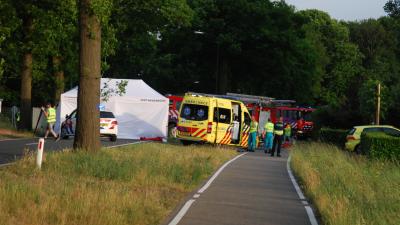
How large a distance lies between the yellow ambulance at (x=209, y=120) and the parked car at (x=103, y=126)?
338 cm

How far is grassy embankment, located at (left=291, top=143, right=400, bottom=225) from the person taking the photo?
35.9 feet

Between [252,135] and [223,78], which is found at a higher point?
[223,78]

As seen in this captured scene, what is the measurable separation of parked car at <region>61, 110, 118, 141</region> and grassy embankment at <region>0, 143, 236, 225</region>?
1325 cm

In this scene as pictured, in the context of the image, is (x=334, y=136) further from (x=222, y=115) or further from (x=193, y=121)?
(x=193, y=121)

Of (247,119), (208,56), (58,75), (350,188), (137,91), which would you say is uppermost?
(208,56)

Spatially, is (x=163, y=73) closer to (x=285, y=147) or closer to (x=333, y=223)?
(x=285, y=147)

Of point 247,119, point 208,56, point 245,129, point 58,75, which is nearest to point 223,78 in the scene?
point 208,56

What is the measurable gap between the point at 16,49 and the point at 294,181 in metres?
23.8

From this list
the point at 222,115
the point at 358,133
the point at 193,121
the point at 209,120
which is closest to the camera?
the point at 209,120

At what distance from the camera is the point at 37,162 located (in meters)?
15.3

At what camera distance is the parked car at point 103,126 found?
1323 inches

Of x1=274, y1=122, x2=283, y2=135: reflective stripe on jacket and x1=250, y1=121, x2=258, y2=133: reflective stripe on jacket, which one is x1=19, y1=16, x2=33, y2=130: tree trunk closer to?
x1=250, y1=121, x2=258, y2=133: reflective stripe on jacket

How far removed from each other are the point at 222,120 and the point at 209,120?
0.98 m

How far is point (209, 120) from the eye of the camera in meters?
32.2
